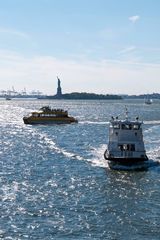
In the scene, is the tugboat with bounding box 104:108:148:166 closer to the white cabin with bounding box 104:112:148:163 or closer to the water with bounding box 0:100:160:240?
the white cabin with bounding box 104:112:148:163

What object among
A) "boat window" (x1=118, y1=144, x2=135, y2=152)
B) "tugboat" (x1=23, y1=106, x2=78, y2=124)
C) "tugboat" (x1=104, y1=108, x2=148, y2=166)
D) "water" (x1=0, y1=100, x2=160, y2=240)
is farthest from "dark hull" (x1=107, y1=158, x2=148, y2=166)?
"tugboat" (x1=23, y1=106, x2=78, y2=124)

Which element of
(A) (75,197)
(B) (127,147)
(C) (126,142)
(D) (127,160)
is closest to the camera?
(A) (75,197)

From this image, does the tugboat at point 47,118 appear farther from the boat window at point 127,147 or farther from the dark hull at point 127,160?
the dark hull at point 127,160

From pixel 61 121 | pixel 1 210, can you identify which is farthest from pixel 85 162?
pixel 61 121

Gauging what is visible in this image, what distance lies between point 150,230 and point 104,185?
16285 mm

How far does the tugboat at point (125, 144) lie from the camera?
66.9 m

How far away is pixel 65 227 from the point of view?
131 ft

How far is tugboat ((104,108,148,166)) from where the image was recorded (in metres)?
66.9

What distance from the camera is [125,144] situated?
6862cm

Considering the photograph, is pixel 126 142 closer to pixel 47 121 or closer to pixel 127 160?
pixel 127 160

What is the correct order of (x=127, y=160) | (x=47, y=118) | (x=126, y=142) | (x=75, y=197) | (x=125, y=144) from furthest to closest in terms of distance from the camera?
(x=47, y=118) → (x=126, y=142) → (x=125, y=144) → (x=127, y=160) → (x=75, y=197)

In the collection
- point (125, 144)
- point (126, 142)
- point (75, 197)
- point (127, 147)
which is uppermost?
point (126, 142)

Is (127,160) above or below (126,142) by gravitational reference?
below

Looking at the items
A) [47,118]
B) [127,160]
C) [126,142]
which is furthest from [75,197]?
[47,118]
